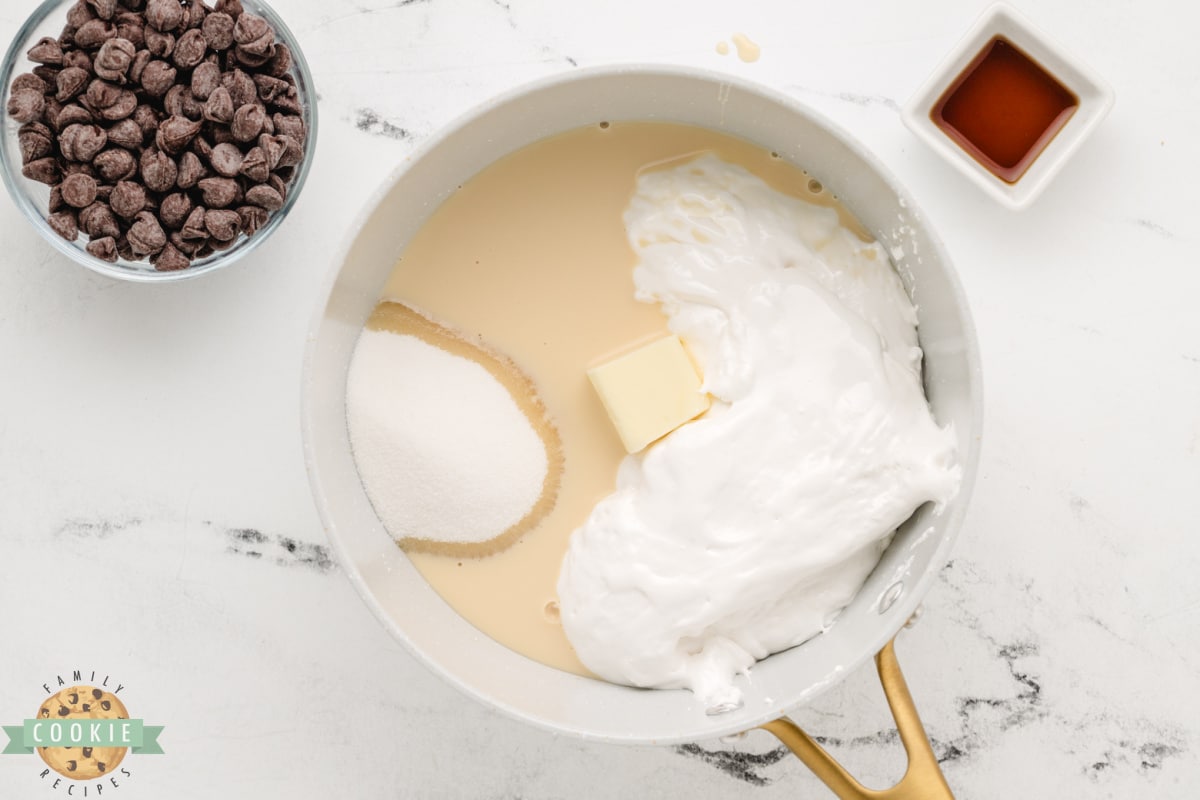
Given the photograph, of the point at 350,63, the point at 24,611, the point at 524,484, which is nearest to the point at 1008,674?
the point at 524,484

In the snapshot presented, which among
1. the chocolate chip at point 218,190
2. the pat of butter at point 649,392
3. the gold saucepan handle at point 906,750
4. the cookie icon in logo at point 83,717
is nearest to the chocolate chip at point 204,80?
the chocolate chip at point 218,190

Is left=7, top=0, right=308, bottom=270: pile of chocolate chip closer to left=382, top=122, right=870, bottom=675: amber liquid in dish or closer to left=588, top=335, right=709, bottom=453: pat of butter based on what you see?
left=382, top=122, right=870, bottom=675: amber liquid in dish

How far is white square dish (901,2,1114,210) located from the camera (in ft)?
3.99

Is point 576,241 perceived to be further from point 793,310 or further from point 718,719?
point 718,719

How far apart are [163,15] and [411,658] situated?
881mm

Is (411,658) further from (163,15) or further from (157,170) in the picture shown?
(163,15)

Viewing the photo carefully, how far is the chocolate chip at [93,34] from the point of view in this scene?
1.16 metres

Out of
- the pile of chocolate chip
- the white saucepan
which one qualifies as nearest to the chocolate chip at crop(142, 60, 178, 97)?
the pile of chocolate chip

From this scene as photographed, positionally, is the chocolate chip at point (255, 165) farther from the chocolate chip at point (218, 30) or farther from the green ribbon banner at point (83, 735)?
the green ribbon banner at point (83, 735)

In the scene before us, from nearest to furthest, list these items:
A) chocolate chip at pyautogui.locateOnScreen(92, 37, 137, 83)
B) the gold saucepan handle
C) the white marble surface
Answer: the gold saucepan handle, chocolate chip at pyautogui.locateOnScreen(92, 37, 137, 83), the white marble surface

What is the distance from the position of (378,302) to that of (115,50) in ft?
1.41

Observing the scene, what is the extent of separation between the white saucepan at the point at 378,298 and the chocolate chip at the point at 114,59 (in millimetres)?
374

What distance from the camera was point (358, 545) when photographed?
3.77ft

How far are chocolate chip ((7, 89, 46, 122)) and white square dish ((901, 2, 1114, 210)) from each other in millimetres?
1090
